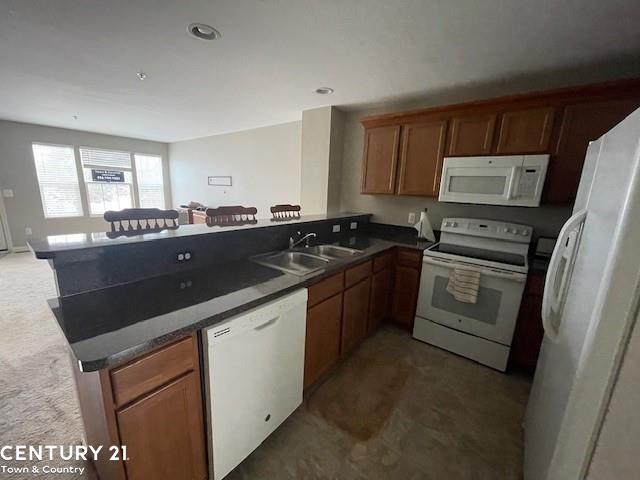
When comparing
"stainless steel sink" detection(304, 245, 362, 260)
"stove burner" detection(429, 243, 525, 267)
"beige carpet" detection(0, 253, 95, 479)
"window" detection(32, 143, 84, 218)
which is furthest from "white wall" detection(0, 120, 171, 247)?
"stove burner" detection(429, 243, 525, 267)

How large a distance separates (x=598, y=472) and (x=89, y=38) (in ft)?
11.1

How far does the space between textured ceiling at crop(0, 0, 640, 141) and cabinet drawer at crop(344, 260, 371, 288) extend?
1617 mm

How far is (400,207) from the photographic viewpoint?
307 cm

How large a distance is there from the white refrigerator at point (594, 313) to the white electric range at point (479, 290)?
95 cm

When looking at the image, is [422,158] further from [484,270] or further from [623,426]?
[623,426]

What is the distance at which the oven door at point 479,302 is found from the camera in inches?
77.7

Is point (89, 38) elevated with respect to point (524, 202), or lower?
elevated

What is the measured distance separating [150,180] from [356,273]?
6.90 meters

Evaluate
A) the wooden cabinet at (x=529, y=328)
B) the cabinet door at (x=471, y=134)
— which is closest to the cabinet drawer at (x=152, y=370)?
the wooden cabinet at (x=529, y=328)

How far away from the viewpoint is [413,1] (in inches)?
51.7

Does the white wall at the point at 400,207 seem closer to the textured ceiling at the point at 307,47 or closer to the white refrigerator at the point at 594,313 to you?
the textured ceiling at the point at 307,47

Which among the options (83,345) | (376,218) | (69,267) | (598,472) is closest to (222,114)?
(376,218)

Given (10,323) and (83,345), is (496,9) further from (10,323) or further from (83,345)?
(10,323)

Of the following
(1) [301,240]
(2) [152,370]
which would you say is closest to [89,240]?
(2) [152,370]
